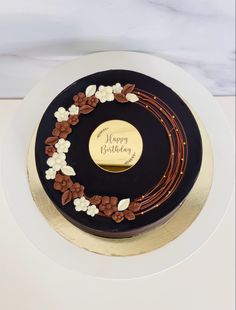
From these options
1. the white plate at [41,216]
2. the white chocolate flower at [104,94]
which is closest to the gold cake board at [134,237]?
the white plate at [41,216]

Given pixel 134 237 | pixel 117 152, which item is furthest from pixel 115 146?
pixel 134 237

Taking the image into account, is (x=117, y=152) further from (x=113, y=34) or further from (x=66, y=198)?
(x=113, y=34)

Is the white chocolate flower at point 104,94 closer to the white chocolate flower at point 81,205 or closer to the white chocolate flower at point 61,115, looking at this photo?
the white chocolate flower at point 61,115

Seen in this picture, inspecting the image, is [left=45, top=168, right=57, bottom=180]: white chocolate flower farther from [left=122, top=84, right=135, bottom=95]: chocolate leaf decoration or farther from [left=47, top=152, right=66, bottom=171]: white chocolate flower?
[left=122, top=84, right=135, bottom=95]: chocolate leaf decoration

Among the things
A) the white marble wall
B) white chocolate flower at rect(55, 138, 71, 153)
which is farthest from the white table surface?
the white marble wall

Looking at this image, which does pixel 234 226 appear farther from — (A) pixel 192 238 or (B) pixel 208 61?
(B) pixel 208 61

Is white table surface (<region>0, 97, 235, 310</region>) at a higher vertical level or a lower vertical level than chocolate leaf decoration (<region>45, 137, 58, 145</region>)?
lower

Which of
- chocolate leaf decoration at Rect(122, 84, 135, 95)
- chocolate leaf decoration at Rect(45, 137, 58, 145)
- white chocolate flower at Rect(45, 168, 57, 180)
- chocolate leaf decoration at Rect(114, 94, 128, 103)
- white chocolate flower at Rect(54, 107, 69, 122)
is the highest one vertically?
chocolate leaf decoration at Rect(122, 84, 135, 95)
